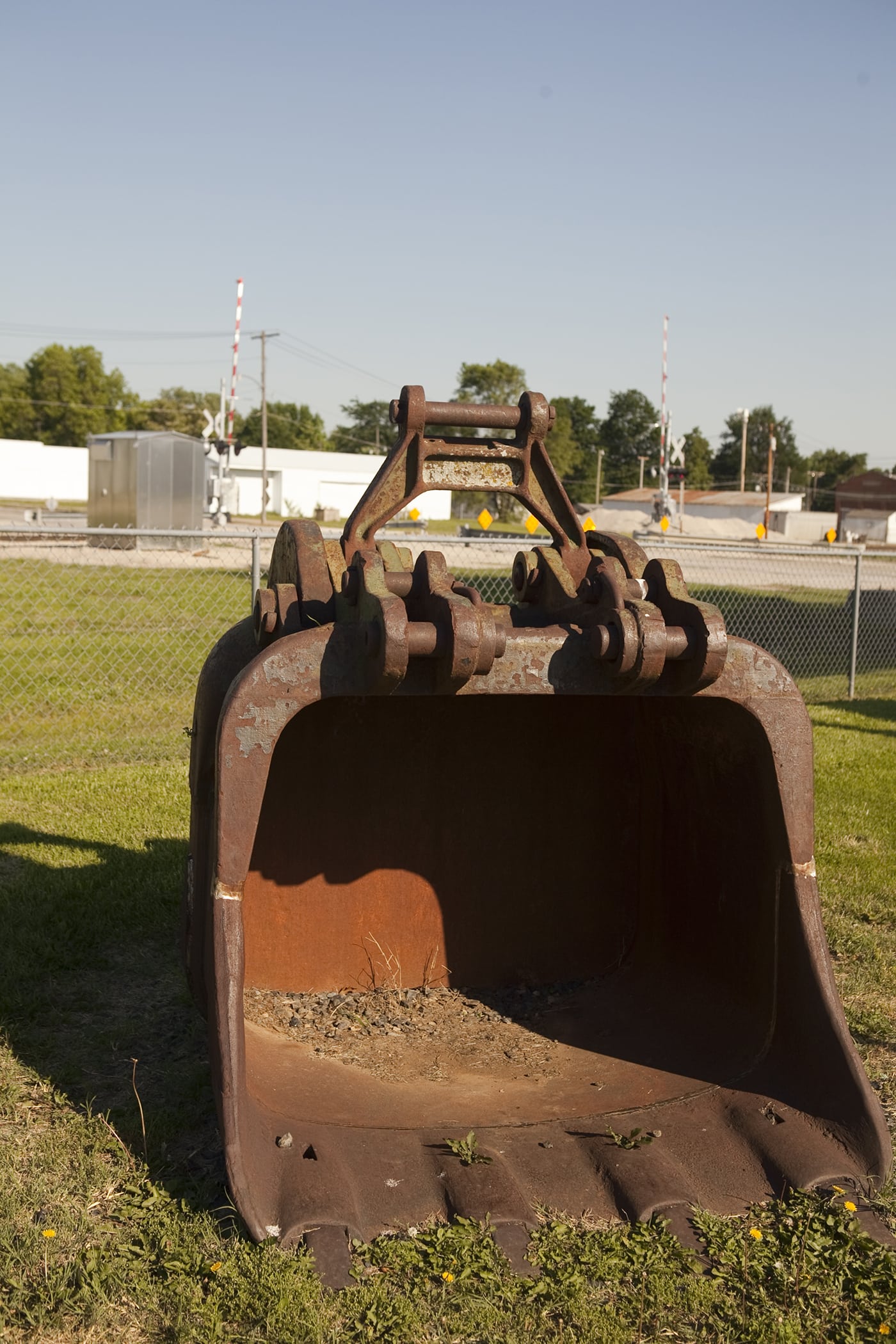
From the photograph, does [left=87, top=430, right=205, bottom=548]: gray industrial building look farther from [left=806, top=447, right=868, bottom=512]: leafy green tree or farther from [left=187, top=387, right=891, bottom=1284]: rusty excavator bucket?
[left=806, top=447, right=868, bottom=512]: leafy green tree

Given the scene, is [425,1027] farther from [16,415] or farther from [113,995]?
[16,415]

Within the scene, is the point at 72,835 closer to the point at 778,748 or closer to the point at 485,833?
the point at 485,833

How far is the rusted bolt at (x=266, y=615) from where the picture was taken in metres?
2.85

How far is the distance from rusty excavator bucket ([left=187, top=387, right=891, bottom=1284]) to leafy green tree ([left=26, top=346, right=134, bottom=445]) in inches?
2658

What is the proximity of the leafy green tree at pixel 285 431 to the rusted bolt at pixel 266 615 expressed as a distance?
75206 mm

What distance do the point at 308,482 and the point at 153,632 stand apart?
4686 cm

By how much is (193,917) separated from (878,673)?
31.6 feet


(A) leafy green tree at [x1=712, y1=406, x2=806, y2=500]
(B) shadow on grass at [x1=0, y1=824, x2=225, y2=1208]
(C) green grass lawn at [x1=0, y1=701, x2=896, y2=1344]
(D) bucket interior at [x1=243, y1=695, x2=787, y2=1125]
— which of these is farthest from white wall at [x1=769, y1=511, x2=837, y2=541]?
(C) green grass lawn at [x1=0, y1=701, x2=896, y2=1344]

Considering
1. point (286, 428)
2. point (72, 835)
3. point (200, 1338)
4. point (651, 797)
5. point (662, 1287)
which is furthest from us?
→ point (286, 428)

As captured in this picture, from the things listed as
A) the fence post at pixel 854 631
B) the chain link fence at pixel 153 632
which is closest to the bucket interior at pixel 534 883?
the chain link fence at pixel 153 632

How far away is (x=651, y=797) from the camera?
3.54 metres

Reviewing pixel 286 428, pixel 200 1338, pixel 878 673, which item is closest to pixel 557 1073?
pixel 200 1338

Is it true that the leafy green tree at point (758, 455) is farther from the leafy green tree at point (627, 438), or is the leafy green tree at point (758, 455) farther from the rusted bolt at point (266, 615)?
the rusted bolt at point (266, 615)

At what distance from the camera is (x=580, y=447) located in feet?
284
